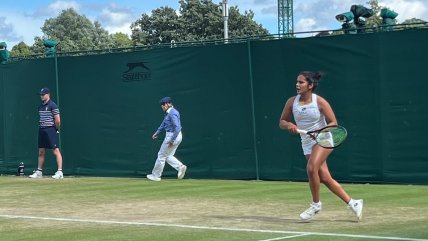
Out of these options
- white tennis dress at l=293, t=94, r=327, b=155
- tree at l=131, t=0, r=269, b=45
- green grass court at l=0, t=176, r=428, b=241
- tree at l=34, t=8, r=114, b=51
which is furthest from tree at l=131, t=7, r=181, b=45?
white tennis dress at l=293, t=94, r=327, b=155

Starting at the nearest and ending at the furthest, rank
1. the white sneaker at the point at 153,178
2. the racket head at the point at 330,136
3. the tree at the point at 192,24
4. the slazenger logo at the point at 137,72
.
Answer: the racket head at the point at 330,136
the white sneaker at the point at 153,178
the slazenger logo at the point at 137,72
the tree at the point at 192,24

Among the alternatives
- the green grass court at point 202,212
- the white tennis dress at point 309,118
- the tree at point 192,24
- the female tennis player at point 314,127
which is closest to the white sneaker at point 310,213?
the female tennis player at point 314,127

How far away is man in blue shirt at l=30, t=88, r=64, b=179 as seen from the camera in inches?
738

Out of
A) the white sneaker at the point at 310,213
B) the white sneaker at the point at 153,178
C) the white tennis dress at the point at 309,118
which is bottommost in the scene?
the white sneaker at the point at 153,178

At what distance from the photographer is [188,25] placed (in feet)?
227

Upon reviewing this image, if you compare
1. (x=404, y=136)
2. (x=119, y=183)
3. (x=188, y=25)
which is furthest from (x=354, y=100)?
(x=188, y=25)

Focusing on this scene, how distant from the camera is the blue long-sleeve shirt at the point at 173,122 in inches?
683

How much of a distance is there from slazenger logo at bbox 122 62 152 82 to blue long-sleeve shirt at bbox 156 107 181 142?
5.63 feet

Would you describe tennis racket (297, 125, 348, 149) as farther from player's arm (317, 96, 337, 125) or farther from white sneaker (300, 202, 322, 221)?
white sneaker (300, 202, 322, 221)

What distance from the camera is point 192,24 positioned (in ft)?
227

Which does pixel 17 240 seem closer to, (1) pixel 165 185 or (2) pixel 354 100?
(1) pixel 165 185

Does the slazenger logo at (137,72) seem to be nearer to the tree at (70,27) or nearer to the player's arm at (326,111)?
the player's arm at (326,111)

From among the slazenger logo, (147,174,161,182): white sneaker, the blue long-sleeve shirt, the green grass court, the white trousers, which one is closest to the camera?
the green grass court

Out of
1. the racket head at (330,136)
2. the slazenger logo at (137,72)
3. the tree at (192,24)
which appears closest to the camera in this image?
the racket head at (330,136)
